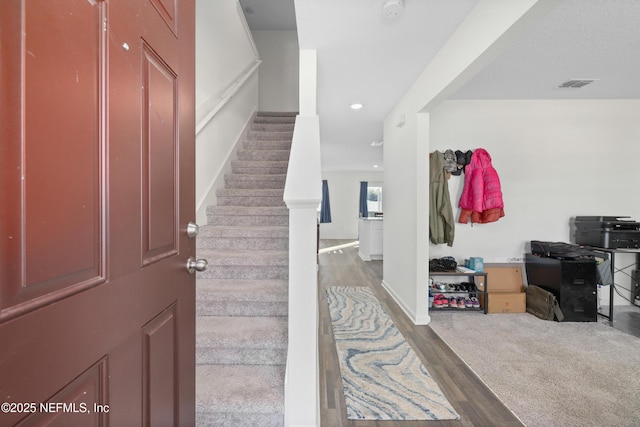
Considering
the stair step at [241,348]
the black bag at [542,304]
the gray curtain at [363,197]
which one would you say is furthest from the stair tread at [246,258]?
the gray curtain at [363,197]

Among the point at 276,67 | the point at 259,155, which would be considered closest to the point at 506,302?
the point at 259,155

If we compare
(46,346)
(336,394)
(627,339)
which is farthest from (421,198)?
(46,346)

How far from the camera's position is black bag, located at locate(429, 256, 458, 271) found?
2990 mm

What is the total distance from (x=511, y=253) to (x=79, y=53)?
3951 millimetres

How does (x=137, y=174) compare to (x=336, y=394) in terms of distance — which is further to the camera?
(x=336, y=394)

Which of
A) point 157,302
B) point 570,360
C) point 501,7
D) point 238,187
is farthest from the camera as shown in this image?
point 238,187

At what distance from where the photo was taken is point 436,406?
5.09 feet

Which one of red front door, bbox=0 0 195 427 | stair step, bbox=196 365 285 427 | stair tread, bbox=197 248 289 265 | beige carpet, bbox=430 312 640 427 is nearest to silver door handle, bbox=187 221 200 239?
red front door, bbox=0 0 195 427

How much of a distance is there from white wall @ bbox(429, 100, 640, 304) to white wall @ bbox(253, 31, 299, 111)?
2641 millimetres

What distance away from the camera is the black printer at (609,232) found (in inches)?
111

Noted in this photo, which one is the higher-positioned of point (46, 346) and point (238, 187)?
point (238, 187)

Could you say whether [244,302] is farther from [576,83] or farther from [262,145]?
[576,83]

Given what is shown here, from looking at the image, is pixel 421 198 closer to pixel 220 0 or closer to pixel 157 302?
pixel 157 302

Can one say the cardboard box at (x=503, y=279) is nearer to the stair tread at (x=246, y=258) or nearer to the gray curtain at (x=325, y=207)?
the stair tread at (x=246, y=258)
